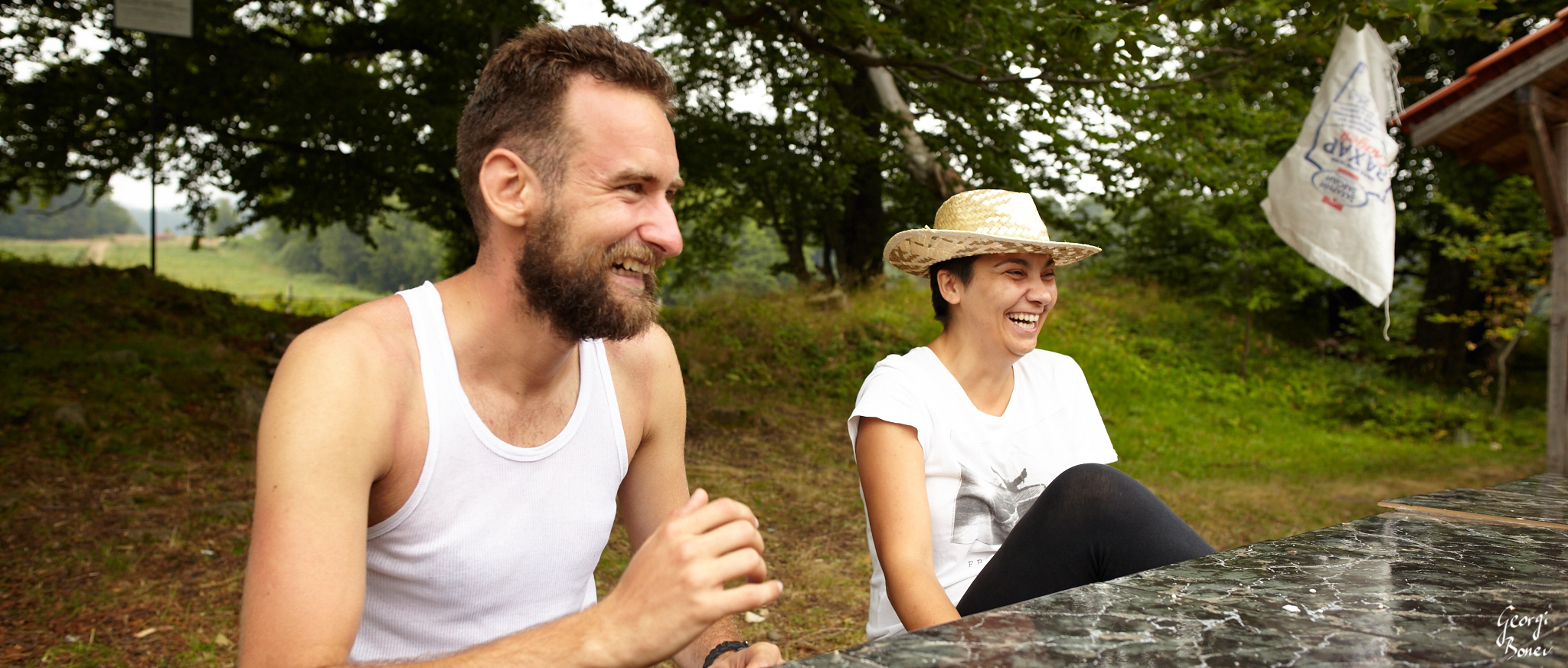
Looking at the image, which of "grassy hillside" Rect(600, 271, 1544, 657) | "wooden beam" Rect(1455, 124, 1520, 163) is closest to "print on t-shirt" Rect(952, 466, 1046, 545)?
"grassy hillside" Rect(600, 271, 1544, 657)

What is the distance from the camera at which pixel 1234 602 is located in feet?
4.11

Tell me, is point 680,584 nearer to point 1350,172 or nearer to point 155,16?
point 1350,172

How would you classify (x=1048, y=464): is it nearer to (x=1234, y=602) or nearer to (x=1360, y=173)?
(x=1234, y=602)

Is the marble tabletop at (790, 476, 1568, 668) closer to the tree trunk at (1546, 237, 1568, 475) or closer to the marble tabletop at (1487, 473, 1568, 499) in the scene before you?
the marble tabletop at (1487, 473, 1568, 499)

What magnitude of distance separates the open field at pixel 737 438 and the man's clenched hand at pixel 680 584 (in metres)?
2.92

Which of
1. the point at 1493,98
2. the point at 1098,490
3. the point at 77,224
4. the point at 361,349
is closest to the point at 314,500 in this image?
the point at 361,349

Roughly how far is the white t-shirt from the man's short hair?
963 mm

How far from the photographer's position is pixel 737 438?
7863 mm

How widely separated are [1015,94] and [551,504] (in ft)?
19.8

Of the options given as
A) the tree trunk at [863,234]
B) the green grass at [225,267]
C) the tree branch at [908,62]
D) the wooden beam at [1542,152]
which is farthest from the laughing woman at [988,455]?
the tree trunk at [863,234]

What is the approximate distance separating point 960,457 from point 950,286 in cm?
54

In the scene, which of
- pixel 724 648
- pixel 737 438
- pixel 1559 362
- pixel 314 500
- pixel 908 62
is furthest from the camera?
pixel 737 438

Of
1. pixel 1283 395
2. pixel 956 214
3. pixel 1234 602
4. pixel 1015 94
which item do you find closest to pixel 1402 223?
pixel 1283 395

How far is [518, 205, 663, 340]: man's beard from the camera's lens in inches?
61.5
